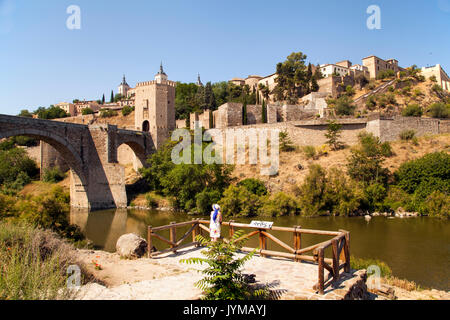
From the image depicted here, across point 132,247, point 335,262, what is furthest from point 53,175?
point 335,262

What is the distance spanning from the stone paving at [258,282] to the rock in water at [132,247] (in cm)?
182

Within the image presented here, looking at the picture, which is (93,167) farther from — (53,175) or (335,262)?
(335,262)

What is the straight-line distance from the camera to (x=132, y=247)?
796 centimetres

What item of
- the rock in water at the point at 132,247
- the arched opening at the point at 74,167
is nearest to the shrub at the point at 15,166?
the arched opening at the point at 74,167

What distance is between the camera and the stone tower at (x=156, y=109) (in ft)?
109

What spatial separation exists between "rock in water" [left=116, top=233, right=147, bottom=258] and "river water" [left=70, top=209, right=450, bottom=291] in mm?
3710

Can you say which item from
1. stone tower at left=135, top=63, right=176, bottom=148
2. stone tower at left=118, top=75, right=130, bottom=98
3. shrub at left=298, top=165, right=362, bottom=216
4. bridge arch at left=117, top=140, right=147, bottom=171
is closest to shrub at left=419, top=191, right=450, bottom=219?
shrub at left=298, top=165, right=362, bottom=216

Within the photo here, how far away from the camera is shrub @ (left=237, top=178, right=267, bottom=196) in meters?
21.7

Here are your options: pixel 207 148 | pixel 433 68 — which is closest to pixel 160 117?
pixel 207 148

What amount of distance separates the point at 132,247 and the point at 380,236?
1098 centimetres

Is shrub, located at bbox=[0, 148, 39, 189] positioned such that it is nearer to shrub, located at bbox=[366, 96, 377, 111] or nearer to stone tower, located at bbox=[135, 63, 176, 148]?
stone tower, located at bbox=[135, 63, 176, 148]

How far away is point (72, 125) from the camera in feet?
80.6
